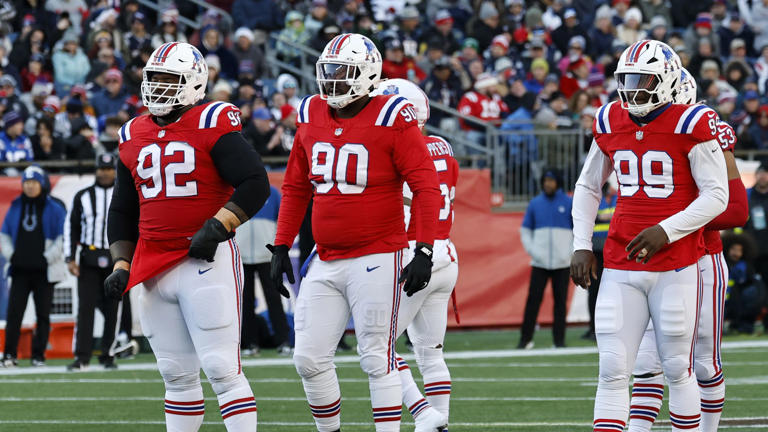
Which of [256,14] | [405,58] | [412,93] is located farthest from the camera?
[256,14]

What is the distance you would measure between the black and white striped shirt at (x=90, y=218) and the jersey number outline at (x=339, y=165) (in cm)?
562

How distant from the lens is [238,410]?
575 centimetres

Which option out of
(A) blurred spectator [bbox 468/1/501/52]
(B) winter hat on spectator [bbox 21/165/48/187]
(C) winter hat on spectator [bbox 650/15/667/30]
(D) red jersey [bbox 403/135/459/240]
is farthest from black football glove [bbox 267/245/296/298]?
(C) winter hat on spectator [bbox 650/15/667/30]

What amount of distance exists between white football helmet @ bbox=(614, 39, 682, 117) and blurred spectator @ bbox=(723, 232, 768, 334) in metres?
8.47

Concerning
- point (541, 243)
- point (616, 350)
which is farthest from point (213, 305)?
point (541, 243)

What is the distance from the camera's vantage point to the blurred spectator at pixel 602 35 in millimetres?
19688

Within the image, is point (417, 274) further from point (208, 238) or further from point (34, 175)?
point (34, 175)

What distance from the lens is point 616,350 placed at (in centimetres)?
591

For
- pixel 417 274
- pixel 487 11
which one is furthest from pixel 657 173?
pixel 487 11

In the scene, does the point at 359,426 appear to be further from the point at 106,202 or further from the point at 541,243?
the point at 541,243

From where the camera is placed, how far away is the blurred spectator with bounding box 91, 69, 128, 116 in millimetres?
15542

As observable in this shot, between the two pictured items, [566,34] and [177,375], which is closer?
[177,375]

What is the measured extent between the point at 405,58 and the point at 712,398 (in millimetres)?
11532

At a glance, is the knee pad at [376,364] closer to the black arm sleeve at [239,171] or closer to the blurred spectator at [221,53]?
the black arm sleeve at [239,171]
